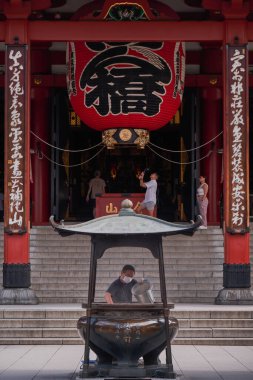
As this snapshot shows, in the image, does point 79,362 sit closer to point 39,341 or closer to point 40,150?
point 39,341

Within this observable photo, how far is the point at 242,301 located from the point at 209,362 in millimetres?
4546

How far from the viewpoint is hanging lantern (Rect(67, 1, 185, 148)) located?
19500 mm

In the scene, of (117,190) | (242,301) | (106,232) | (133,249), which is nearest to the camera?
(106,232)

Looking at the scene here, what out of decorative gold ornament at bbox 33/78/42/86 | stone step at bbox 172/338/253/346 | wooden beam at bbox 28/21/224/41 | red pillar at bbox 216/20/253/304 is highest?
wooden beam at bbox 28/21/224/41

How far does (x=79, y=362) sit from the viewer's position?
552 inches

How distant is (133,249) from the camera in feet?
68.9

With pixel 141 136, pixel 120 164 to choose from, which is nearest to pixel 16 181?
pixel 141 136

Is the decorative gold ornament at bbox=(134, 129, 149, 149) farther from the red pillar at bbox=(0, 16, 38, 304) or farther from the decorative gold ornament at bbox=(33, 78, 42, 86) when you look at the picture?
the decorative gold ornament at bbox=(33, 78, 42, 86)

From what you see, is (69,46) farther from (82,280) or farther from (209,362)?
(209,362)

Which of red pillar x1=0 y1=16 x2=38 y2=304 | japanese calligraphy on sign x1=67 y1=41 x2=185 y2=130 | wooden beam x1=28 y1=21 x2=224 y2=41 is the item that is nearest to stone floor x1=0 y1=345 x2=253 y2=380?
red pillar x1=0 y1=16 x2=38 y2=304

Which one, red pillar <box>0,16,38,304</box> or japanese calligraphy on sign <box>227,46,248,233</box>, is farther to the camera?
japanese calligraphy on sign <box>227,46,248,233</box>

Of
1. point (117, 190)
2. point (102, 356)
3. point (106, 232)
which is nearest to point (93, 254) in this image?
point (106, 232)

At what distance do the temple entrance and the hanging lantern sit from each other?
5.82 m

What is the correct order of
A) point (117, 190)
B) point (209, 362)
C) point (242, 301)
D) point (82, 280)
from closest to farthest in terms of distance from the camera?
point (209, 362), point (242, 301), point (82, 280), point (117, 190)
